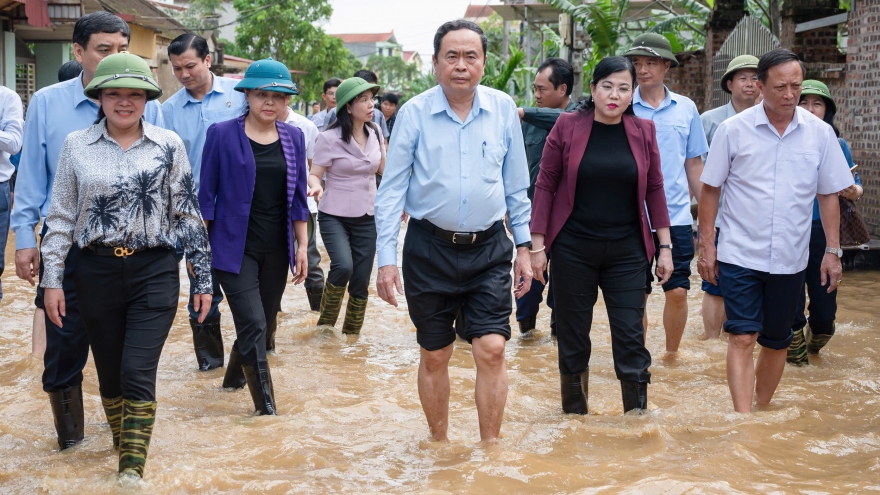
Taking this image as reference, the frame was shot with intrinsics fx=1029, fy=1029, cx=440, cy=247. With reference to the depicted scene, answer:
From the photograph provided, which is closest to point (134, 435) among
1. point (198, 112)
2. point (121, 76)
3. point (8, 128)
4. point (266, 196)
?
point (121, 76)

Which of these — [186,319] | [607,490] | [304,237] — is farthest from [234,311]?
[186,319]

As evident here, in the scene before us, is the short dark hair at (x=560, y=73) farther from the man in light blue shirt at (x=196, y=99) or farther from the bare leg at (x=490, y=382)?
the bare leg at (x=490, y=382)

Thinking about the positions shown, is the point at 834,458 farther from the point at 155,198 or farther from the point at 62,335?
the point at 62,335

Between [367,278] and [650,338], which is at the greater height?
[367,278]

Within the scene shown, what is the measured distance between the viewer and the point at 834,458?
17.0 ft

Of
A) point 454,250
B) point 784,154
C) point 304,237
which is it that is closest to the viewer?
point 454,250

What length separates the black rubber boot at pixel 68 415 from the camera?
5.21 m

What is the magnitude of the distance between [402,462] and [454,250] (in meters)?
1.10

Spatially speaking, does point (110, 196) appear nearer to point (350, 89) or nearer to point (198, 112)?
point (198, 112)

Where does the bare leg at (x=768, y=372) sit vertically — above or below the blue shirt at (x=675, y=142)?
below

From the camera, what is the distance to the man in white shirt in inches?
219

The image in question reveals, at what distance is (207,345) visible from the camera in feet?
24.0

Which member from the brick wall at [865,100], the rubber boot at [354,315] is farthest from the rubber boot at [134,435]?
the brick wall at [865,100]

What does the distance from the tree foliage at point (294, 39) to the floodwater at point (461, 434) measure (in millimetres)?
47669
